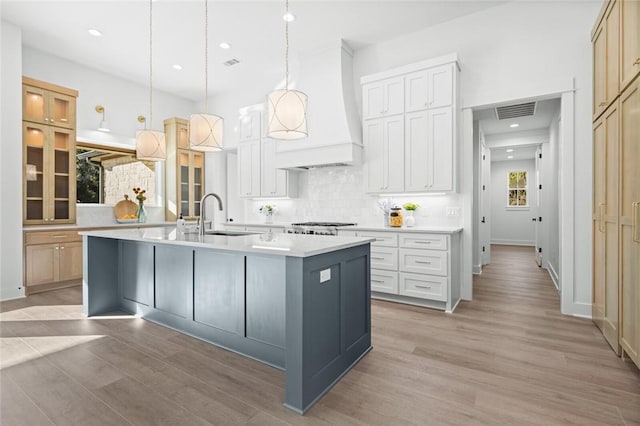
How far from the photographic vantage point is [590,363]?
2.43 meters

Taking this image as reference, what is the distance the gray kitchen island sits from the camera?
1925mm

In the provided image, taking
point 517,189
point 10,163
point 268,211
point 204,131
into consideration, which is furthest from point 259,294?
point 517,189

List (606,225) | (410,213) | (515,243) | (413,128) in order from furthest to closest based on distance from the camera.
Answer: (515,243) → (410,213) → (413,128) → (606,225)

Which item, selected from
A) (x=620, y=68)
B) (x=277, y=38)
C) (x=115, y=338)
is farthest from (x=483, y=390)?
(x=277, y=38)

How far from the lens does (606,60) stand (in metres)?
2.84

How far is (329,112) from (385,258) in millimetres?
2207

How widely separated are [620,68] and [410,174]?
2143mm

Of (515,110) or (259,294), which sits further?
(515,110)

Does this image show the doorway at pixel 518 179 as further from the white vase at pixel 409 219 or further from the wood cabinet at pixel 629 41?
the white vase at pixel 409 219

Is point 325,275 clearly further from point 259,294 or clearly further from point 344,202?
point 344,202

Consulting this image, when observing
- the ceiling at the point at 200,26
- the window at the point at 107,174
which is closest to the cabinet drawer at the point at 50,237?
the window at the point at 107,174

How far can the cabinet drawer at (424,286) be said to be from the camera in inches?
145

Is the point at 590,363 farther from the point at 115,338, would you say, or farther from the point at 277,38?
the point at 277,38

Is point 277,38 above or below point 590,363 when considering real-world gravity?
above
